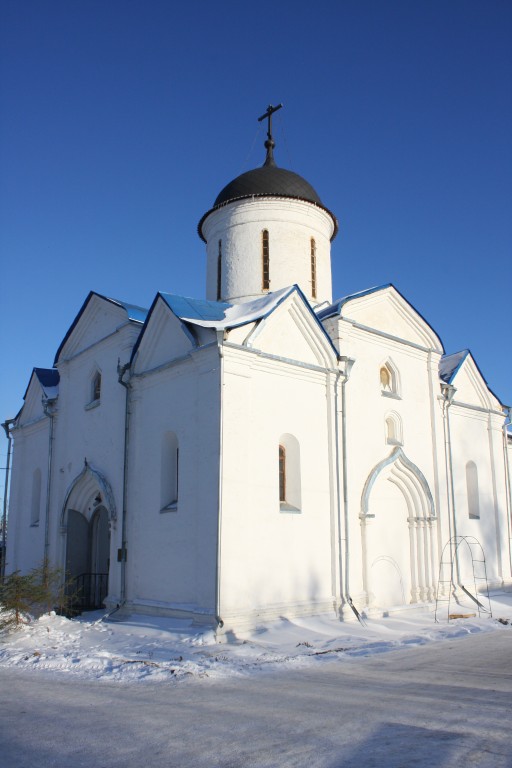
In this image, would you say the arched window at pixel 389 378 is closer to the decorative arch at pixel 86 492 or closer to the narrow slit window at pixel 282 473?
the narrow slit window at pixel 282 473

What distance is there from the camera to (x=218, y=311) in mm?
13578

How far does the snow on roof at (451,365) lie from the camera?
691 inches

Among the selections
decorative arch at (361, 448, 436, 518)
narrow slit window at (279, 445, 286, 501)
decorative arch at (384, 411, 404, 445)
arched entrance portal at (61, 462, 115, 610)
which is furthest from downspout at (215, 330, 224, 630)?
decorative arch at (384, 411, 404, 445)

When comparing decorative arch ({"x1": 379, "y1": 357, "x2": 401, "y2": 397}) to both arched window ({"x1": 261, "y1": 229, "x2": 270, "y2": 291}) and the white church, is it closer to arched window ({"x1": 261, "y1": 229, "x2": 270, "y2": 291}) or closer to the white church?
the white church

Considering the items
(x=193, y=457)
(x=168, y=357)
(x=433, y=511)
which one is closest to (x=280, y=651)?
(x=193, y=457)

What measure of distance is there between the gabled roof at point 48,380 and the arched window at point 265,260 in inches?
238

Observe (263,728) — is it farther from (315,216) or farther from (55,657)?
(315,216)

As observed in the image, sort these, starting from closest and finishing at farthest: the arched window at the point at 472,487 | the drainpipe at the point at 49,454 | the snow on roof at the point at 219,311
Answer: the snow on roof at the point at 219,311
the drainpipe at the point at 49,454
the arched window at the point at 472,487

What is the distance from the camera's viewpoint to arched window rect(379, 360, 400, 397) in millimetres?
15391

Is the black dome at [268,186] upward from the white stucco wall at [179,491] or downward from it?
upward

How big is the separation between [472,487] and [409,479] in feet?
12.2

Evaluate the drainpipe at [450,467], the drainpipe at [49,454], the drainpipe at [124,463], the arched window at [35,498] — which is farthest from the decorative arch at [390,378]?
the arched window at [35,498]

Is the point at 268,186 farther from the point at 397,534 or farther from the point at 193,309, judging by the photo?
the point at 397,534

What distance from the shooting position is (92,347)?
15664 millimetres
